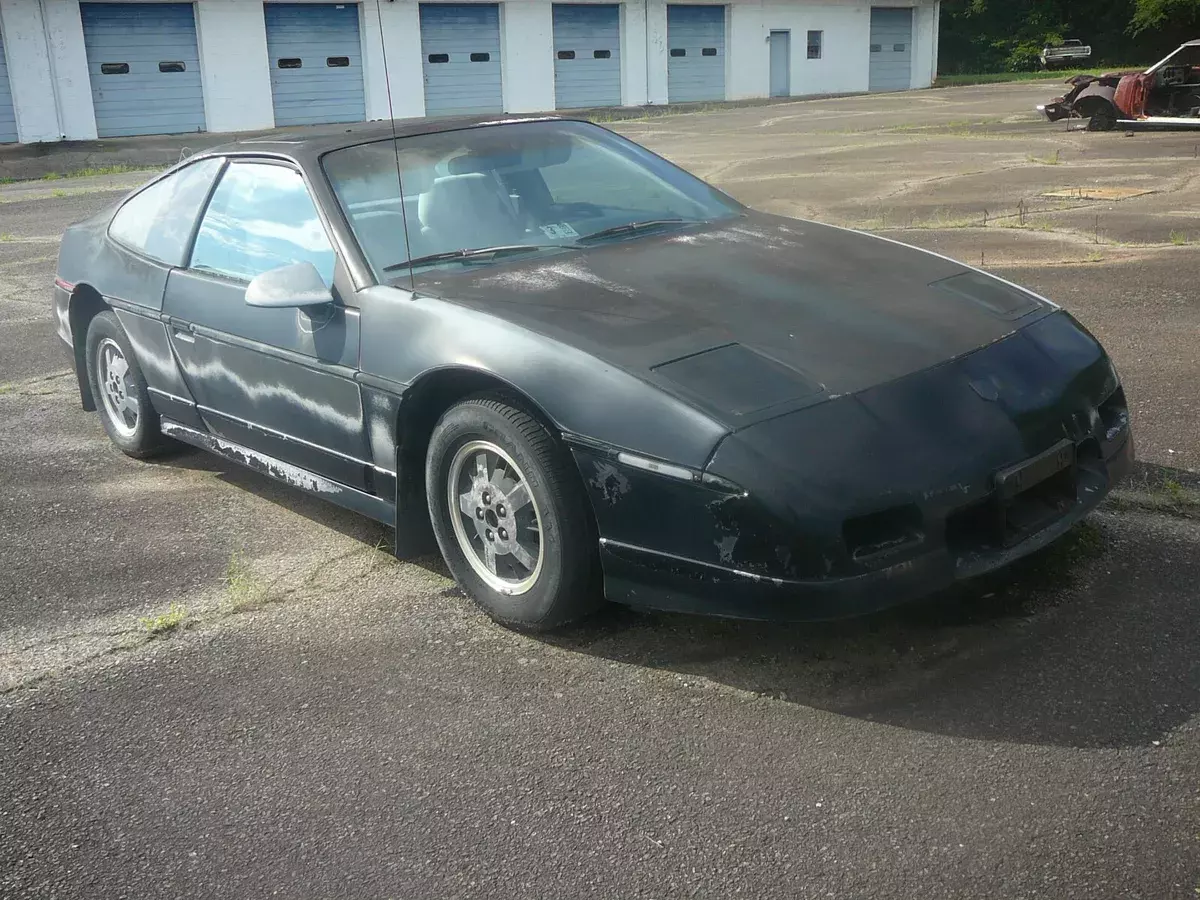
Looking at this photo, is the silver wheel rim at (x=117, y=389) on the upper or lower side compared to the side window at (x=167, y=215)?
lower

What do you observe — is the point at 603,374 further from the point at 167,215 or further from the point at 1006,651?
the point at 167,215

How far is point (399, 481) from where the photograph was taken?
3816 millimetres

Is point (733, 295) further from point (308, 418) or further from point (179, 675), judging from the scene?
point (179, 675)

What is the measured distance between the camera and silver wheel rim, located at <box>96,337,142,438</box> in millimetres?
5398

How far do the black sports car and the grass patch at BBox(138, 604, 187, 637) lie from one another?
63 centimetres

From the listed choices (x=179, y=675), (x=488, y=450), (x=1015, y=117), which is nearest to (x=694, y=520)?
(x=488, y=450)

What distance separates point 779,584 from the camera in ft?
9.83

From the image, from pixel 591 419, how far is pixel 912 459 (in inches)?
32.9

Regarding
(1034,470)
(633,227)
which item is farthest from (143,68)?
(1034,470)

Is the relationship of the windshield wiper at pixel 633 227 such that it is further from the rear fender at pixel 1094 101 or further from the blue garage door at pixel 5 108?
the blue garage door at pixel 5 108

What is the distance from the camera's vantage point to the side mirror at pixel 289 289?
3880 mm

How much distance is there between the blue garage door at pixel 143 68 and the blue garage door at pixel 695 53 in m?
14.3

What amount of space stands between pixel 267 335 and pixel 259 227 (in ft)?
1.62

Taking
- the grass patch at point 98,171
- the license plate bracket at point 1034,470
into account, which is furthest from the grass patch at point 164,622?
the grass patch at point 98,171
